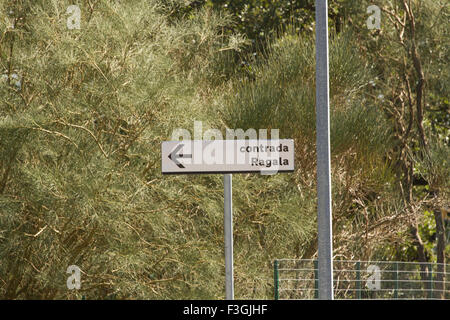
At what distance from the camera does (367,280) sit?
39.7 feet

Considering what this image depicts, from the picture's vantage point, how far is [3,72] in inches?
436

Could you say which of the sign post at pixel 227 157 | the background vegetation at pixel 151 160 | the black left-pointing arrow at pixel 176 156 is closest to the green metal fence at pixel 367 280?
the background vegetation at pixel 151 160

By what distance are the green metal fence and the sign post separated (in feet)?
14.7

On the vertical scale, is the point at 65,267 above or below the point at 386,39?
below

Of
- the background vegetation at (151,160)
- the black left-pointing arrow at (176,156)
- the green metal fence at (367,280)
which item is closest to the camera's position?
the black left-pointing arrow at (176,156)

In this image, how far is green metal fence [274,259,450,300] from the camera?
10719mm

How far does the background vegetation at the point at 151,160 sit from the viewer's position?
33.2ft

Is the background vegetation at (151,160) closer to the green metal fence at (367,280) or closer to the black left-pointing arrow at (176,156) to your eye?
the green metal fence at (367,280)

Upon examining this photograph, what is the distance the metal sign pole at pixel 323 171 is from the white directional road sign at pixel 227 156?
0.53 meters

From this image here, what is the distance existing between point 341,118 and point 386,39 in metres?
3.82

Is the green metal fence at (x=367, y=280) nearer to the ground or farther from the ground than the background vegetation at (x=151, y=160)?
nearer to the ground
